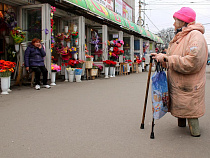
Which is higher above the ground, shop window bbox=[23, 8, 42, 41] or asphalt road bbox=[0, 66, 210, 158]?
shop window bbox=[23, 8, 42, 41]

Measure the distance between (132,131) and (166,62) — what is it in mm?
1126

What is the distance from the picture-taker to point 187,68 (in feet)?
10.8

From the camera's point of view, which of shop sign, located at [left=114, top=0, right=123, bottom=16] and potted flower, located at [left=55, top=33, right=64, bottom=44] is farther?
shop sign, located at [left=114, top=0, right=123, bottom=16]

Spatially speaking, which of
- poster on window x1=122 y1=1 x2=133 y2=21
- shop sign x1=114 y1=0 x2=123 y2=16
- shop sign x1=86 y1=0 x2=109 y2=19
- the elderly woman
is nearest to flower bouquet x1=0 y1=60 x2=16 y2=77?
shop sign x1=86 y1=0 x2=109 y2=19

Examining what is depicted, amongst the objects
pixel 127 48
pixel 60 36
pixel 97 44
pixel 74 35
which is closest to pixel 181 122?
pixel 74 35

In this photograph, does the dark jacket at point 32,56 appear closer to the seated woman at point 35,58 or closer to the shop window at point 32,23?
the seated woman at point 35,58

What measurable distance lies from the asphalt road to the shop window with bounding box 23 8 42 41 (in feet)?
13.8

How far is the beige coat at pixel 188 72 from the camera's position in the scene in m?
3.28

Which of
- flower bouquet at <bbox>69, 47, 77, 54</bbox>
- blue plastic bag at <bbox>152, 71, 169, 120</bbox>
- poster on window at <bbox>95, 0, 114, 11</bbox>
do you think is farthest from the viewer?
poster on window at <bbox>95, 0, 114, 11</bbox>

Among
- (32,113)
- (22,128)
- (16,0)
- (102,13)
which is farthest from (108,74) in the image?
(22,128)

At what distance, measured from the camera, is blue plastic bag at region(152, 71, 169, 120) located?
3.46m

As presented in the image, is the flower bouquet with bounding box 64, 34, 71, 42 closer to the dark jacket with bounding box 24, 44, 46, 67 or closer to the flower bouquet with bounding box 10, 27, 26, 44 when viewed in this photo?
the flower bouquet with bounding box 10, 27, 26, 44

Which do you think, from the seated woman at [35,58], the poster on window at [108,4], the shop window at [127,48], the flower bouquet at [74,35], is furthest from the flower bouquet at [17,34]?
the shop window at [127,48]

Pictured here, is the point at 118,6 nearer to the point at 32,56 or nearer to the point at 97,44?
the point at 97,44
